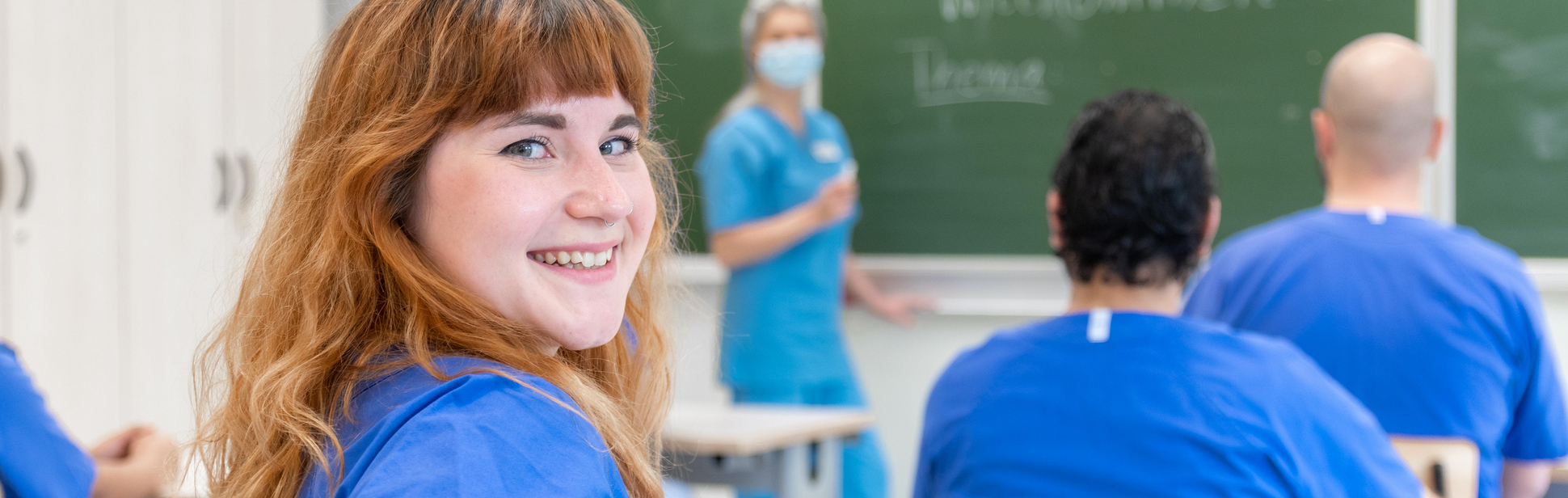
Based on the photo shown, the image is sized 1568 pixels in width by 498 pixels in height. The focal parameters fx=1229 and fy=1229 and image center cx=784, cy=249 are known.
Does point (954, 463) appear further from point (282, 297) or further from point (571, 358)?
point (282, 297)

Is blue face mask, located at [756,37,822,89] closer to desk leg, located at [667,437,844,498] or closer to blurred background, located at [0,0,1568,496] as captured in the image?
blurred background, located at [0,0,1568,496]

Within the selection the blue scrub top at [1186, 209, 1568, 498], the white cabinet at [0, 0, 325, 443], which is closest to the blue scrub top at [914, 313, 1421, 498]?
the blue scrub top at [1186, 209, 1568, 498]

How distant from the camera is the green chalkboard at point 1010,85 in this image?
330cm

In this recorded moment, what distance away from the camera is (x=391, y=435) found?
0.68m

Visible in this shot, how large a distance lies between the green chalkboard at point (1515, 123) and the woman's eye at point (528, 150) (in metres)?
2.97

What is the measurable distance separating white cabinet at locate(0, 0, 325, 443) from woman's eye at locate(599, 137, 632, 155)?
199cm

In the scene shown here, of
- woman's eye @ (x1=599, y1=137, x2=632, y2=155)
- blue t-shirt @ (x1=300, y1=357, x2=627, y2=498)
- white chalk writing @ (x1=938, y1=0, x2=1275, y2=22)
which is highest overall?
white chalk writing @ (x1=938, y1=0, x2=1275, y2=22)

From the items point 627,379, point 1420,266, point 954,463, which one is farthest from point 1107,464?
point 1420,266

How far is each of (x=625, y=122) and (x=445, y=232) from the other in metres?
0.15

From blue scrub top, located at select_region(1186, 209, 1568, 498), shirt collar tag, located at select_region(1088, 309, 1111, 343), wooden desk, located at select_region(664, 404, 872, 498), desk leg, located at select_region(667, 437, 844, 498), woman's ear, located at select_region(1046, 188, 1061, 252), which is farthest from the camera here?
desk leg, located at select_region(667, 437, 844, 498)

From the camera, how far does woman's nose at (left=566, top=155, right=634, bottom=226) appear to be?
32.7 inches

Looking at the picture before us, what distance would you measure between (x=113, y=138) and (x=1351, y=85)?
288 cm

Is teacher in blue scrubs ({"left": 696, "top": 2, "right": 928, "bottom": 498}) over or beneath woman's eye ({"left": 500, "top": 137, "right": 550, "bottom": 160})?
beneath

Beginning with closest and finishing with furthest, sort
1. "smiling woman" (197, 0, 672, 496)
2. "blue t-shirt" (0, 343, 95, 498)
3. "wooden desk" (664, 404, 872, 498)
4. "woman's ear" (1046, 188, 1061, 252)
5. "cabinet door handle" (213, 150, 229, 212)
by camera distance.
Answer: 1. "smiling woman" (197, 0, 672, 496)
2. "blue t-shirt" (0, 343, 95, 498)
3. "woman's ear" (1046, 188, 1061, 252)
4. "wooden desk" (664, 404, 872, 498)
5. "cabinet door handle" (213, 150, 229, 212)
